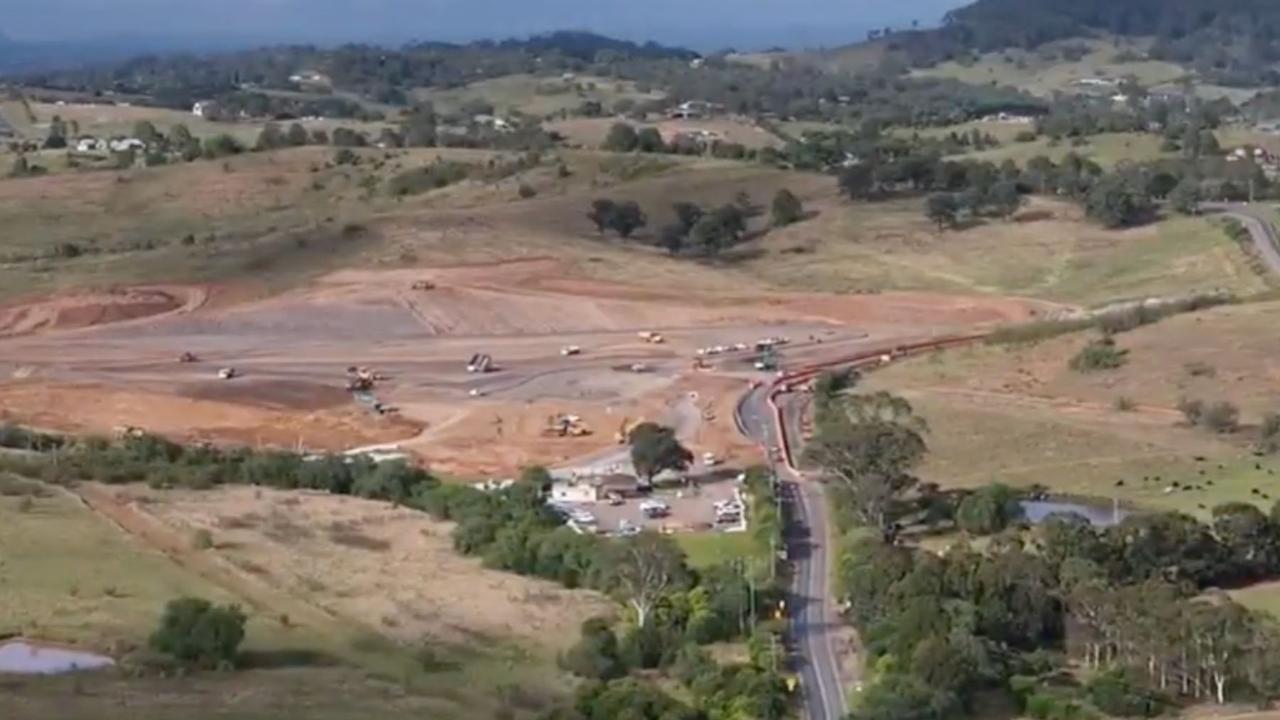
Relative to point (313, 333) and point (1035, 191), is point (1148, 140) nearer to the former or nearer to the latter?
point (1035, 191)

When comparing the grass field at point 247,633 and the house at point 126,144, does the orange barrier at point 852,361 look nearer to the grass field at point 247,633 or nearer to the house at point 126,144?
the grass field at point 247,633

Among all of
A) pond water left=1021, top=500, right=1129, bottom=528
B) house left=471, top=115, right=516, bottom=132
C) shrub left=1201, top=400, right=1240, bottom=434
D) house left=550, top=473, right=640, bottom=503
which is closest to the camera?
pond water left=1021, top=500, right=1129, bottom=528

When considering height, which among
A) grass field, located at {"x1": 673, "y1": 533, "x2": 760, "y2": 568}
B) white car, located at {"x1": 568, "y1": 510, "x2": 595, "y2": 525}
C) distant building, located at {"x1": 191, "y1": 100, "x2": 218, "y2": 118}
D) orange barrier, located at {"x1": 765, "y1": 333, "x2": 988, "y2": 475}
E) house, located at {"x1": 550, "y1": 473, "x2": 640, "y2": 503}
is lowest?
distant building, located at {"x1": 191, "y1": 100, "x2": 218, "y2": 118}

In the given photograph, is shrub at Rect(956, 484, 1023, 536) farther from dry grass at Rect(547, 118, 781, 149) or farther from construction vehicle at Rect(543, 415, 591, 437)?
dry grass at Rect(547, 118, 781, 149)

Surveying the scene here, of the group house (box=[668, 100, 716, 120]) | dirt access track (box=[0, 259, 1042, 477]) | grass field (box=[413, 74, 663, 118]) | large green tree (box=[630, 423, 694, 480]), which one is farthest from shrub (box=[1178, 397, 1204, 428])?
grass field (box=[413, 74, 663, 118])

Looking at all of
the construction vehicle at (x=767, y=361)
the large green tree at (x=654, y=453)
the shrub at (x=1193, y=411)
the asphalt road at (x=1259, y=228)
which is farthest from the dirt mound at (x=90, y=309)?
the asphalt road at (x=1259, y=228)

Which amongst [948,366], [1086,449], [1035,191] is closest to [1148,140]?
[1035,191]
